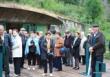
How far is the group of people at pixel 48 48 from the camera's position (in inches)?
560

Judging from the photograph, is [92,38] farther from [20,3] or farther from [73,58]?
[20,3]

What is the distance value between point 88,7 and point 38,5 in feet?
32.6

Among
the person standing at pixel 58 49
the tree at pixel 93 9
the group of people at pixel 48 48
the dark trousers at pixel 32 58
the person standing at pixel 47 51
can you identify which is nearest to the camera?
the group of people at pixel 48 48

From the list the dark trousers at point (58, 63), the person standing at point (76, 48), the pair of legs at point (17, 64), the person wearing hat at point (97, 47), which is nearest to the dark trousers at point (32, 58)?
the dark trousers at point (58, 63)

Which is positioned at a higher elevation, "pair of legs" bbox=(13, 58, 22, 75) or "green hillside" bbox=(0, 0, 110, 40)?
"green hillside" bbox=(0, 0, 110, 40)

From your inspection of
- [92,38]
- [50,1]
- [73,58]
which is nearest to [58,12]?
[50,1]

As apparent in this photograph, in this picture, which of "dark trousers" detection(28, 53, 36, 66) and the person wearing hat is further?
"dark trousers" detection(28, 53, 36, 66)

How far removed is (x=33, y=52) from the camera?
18.6 meters

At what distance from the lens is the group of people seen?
46.7 feet

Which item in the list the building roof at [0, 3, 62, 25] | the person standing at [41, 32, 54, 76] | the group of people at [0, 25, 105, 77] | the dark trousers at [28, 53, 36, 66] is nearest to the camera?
the group of people at [0, 25, 105, 77]

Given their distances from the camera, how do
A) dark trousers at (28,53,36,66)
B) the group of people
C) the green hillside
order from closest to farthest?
the group of people
dark trousers at (28,53,36,66)
the green hillside

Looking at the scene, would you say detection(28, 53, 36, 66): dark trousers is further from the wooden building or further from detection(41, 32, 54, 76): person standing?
the wooden building

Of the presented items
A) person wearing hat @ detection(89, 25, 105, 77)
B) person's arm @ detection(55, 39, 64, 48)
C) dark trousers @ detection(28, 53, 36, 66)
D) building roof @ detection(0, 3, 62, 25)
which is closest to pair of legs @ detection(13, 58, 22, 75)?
dark trousers @ detection(28, 53, 36, 66)

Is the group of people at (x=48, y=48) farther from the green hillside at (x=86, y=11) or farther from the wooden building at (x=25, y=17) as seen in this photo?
the green hillside at (x=86, y=11)
